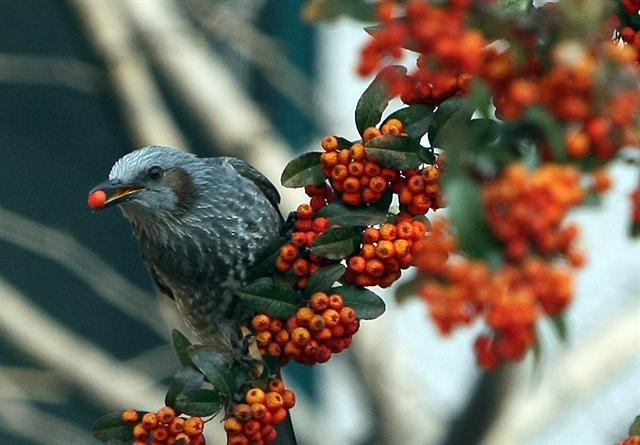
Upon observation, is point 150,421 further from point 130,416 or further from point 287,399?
point 287,399

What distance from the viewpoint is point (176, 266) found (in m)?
2.21

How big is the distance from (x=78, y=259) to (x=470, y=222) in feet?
13.2

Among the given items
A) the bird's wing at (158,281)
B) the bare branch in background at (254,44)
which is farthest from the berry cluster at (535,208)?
the bare branch in background at (254,44)

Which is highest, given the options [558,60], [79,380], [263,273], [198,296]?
[79,380]

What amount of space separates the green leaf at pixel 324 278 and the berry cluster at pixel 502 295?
71 centimetres

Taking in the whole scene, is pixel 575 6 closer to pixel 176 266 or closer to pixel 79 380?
pixel 176 266

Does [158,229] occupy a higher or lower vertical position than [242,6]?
lower

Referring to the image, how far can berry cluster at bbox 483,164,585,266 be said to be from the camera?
87 centimetres

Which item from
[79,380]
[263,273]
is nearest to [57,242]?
[79,380]

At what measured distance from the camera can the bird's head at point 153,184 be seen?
218 centimetres

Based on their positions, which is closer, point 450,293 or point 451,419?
point 450,293

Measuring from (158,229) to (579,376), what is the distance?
277 centimetres

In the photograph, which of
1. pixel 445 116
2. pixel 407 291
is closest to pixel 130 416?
pixel 445 116

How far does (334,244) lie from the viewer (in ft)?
5.31
